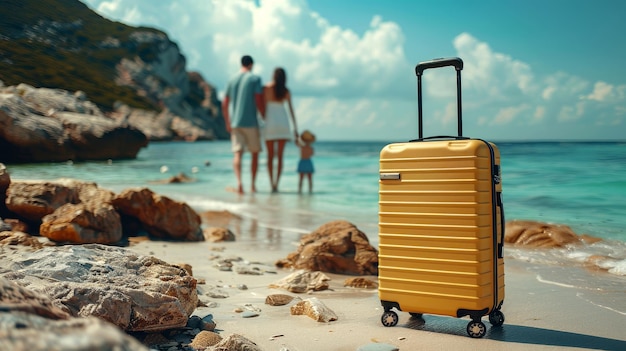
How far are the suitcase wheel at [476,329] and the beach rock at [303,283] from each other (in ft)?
4.64

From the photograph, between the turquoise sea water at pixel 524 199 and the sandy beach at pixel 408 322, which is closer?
the sandy beach at pixel 408 322

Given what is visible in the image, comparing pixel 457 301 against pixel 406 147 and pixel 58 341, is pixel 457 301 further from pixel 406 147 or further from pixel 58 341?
pixel 58 341

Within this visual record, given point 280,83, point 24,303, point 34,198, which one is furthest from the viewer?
point 280,83

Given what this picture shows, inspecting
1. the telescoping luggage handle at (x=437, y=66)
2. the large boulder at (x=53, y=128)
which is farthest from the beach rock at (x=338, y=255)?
the large boulder at (x=53, y=128)

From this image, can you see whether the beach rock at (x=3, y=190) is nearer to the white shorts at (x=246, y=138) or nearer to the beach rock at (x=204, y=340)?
the beach rock at (x=204, y=340)

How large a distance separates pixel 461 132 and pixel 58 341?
2785 millimetres

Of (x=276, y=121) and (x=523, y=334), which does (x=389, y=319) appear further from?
(x=276, y=121)

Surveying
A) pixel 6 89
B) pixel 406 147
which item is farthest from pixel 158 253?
pixel 6 89

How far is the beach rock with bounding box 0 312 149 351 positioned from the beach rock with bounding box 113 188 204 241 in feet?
17.4

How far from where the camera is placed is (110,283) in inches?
121

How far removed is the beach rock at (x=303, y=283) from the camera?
4344mm

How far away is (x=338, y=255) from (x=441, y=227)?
201cm

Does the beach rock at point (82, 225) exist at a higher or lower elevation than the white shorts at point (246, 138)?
lower

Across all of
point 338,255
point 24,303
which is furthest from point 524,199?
point 24,303
